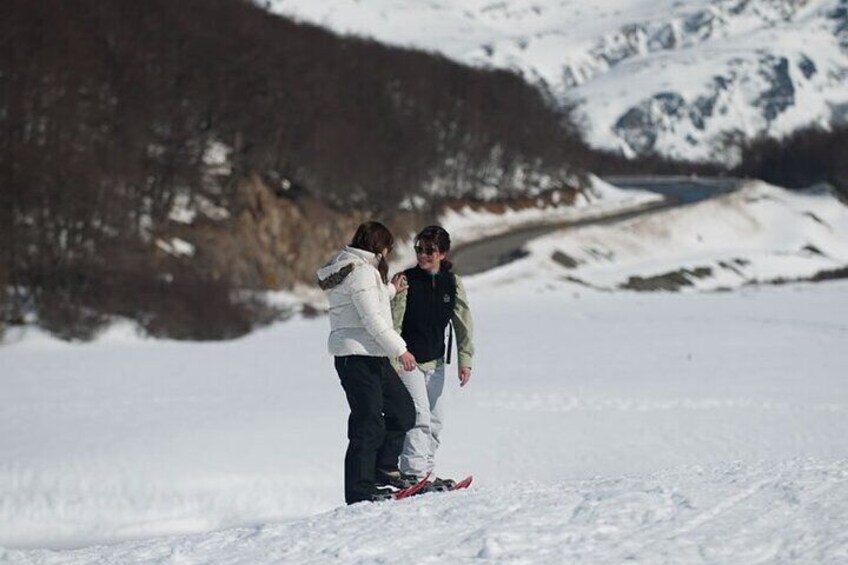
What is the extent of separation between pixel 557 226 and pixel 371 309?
2498 inches

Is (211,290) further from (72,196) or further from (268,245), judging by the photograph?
(268,245)

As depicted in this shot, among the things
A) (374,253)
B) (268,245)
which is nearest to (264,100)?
(268,245)

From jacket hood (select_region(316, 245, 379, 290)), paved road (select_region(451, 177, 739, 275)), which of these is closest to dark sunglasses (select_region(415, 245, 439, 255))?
jacket hood (select_region(316, 245, 379, 290))

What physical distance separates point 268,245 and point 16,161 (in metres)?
14.3

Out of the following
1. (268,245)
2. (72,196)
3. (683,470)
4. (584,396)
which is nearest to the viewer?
(683,470)

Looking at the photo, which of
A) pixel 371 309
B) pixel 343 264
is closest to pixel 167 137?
pixel 343 264

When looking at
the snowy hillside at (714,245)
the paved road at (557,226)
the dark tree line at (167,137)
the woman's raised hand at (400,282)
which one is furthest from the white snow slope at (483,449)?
the snowy hillside at (714,245)

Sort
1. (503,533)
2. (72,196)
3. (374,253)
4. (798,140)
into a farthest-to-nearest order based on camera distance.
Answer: (798,140), (72,196), (374,253), (503,533)

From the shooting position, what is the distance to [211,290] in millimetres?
32719

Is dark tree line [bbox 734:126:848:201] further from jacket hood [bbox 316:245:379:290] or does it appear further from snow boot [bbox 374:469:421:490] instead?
jacket hood [bbox 316:245:379:290]

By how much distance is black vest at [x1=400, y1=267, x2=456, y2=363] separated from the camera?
893 cm

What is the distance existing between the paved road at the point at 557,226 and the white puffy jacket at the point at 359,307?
39.3 meters

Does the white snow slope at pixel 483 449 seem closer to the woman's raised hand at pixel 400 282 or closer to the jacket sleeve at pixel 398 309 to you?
the jacket sleeve at pixel 398 309

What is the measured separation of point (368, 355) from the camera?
8.34 m
